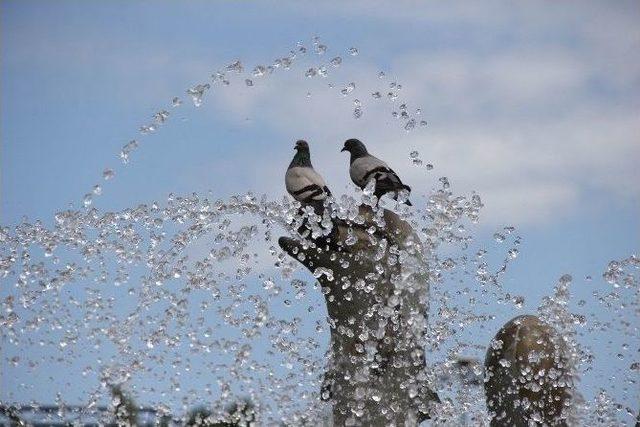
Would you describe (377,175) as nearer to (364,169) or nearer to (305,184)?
(364,169)

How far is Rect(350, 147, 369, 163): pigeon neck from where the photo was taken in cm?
686

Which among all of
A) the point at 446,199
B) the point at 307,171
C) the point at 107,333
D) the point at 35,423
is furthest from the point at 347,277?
the point at 35,423

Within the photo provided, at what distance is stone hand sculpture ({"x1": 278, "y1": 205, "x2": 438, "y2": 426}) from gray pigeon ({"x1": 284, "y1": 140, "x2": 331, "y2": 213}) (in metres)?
0.11

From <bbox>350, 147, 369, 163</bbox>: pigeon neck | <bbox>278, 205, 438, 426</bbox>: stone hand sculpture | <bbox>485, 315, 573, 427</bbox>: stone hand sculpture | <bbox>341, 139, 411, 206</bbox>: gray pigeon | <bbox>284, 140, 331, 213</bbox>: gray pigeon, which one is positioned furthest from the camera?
<bbox>350, 147, 369, 163</bbox>: pigeon neck

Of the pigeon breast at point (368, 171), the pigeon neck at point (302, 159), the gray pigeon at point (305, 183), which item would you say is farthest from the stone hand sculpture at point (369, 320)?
the pigeon neck at point (302, 159)

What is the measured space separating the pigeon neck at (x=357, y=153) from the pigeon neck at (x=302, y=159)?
32 cm

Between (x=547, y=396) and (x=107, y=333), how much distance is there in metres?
3.58

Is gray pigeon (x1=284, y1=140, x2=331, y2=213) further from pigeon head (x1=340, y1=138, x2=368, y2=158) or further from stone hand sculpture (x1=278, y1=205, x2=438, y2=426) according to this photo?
pigeon head (x1=340, y1=138, x2=368, y2=158)

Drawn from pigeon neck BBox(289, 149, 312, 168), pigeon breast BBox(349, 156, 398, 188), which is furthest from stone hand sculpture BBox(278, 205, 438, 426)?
pigeon neck BBox(289, 149, 312, 168)

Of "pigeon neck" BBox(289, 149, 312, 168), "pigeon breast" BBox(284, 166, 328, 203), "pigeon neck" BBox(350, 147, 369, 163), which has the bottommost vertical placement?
"pigeon breast" BBox(284, 166, 328, 203)

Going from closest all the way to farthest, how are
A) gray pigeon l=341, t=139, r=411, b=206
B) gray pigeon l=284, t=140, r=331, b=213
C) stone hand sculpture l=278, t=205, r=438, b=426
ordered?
1. stone hand sculpture l=278, t=205, r=438, b=426
2. gray pigeon l=284, t=140, r=331, b=213
3. gray pigeon l=341, t=139, r=411, b=206

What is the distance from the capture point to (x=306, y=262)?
639 centimetres

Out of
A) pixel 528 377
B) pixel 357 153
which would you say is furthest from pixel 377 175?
pixel 528 377

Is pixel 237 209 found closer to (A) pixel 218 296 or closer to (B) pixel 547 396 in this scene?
(A) pixel 218 296
